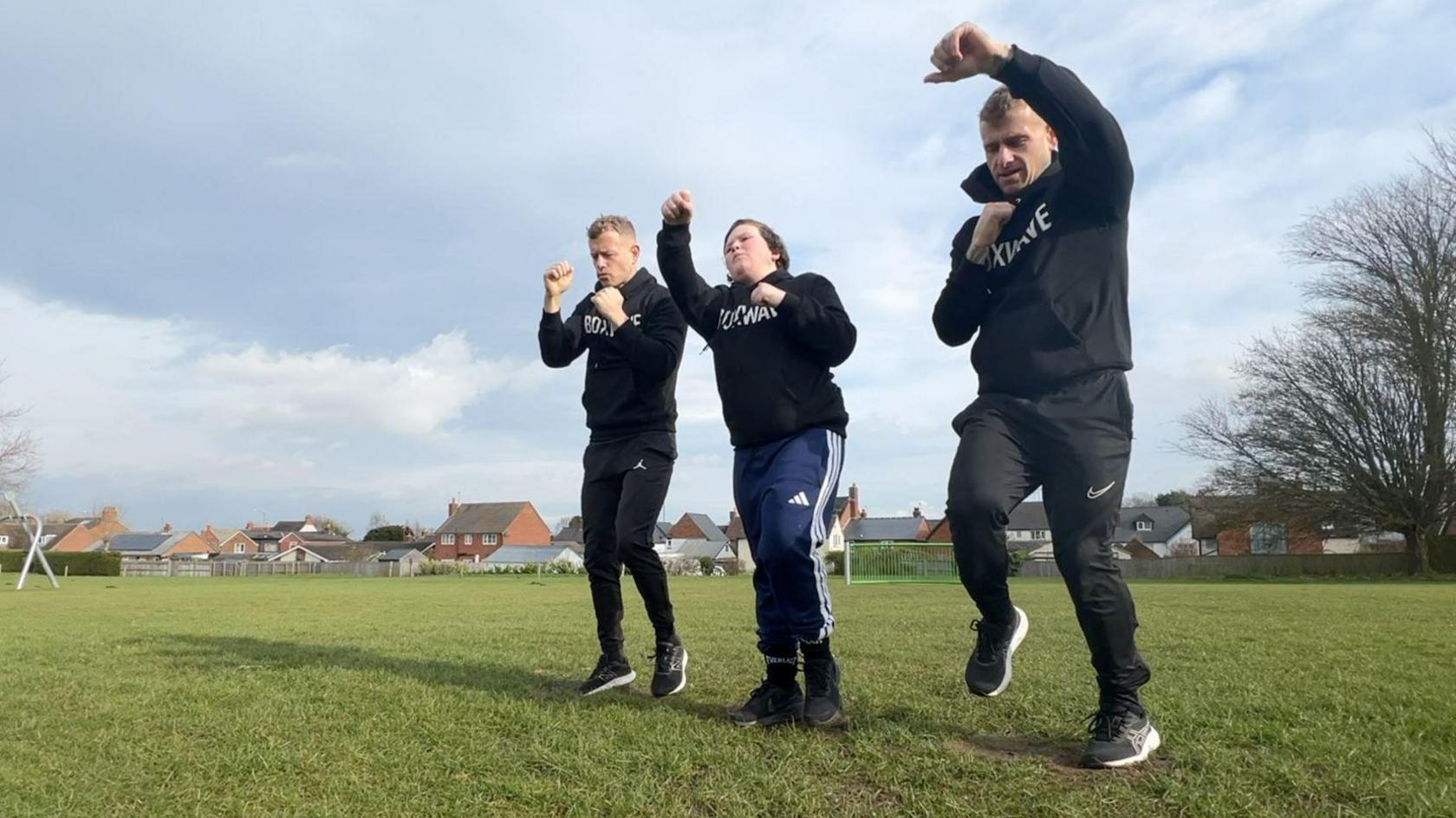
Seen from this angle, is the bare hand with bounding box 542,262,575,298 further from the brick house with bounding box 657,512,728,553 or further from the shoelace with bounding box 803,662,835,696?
the brick house with bounding box 657,512,728,553

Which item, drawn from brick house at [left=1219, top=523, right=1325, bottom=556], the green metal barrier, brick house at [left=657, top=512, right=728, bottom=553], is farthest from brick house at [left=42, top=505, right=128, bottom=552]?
brick house at [left=1219, top=523, right=1325, bottom=556]

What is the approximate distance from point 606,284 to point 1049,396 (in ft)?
8.46

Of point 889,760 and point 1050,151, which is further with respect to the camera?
point 1050,151

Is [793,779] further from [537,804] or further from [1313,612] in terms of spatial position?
[1313,612]

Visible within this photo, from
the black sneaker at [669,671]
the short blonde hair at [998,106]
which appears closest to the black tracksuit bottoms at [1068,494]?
the short blonde hair at [998,106]

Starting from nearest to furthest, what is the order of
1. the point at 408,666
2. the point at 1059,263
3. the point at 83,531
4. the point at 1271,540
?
the point at 1059,263, the point at 408,666, the point at 1271,540, the point at 83,531

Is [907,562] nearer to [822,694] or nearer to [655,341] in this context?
[655,341]

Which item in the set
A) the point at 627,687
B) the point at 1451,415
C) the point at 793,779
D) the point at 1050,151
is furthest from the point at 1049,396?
the point at 1451,415

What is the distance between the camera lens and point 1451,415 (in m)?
35.7

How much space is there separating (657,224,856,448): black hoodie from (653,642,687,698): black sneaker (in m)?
1.18

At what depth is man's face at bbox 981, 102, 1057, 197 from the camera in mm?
3363

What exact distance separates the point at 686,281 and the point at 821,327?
762mm

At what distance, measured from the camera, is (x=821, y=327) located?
12.1 feet

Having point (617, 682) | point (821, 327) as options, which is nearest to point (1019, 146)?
point (821, 327)
